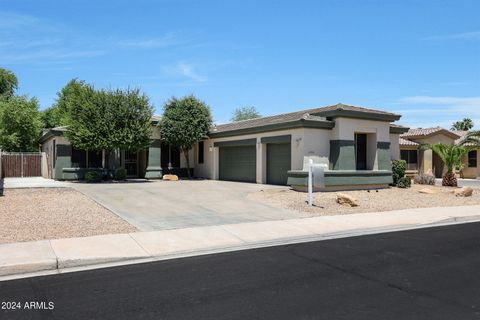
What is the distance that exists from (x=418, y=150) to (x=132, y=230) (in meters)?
30.0

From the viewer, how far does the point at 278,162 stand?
938 inches

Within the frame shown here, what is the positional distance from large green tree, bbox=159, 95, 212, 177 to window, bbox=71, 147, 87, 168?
16.3ft

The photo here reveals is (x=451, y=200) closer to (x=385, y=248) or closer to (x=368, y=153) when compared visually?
(x=368, y=153)

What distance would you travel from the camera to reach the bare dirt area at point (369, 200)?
15.6m

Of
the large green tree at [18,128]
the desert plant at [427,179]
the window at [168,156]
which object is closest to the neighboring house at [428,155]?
the desert plant at [427,179]

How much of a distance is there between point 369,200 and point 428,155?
2024cm

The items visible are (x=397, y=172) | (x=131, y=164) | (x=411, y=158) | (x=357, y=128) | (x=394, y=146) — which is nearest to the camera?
(x=357, y=128)

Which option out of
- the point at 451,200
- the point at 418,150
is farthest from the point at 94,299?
the point at 418,150

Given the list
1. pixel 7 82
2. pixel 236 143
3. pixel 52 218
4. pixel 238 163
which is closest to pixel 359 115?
pixel 236 143

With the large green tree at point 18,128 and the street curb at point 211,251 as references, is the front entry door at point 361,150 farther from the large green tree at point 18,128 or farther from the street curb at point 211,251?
the large green tree at point 18,128

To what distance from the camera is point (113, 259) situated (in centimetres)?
822

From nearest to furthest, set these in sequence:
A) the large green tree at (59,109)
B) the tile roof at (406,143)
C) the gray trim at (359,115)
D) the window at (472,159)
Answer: the gray trim at (359,115) → the tile roof at (406,143) → the window at (472,159) → the large green tree at (59,109)

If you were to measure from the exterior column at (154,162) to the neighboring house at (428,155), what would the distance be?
60.4ft

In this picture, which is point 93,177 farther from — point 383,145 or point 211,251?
point 211,251
